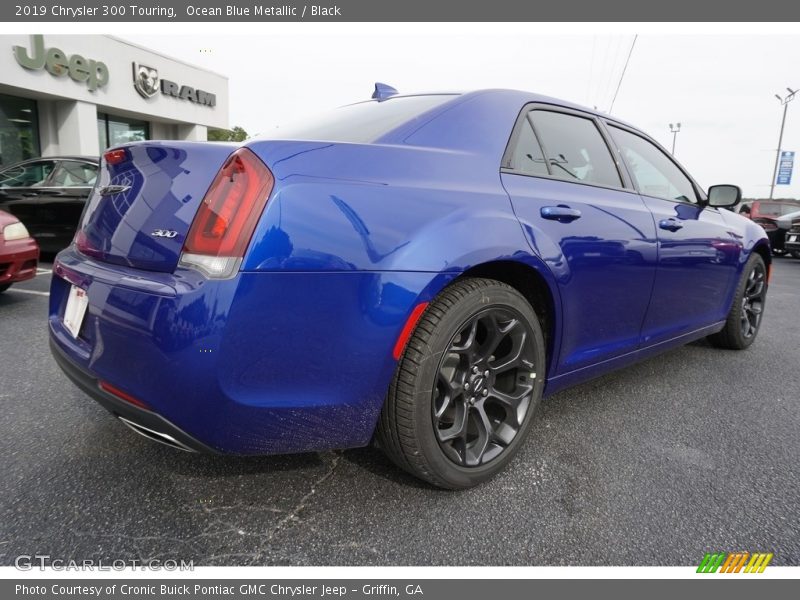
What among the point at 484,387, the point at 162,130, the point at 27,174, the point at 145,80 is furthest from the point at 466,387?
Answer: the point at 162,130

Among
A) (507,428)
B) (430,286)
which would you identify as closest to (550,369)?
(507,428)

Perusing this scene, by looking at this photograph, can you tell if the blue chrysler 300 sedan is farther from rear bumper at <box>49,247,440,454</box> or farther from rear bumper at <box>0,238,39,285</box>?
rear bumper at <box>0,238,39,285</box>

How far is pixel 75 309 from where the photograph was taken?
1735mm

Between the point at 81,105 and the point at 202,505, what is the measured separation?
52.5ft

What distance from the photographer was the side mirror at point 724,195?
10.6 feet

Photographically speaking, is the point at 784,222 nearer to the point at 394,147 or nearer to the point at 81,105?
the point at 394,147

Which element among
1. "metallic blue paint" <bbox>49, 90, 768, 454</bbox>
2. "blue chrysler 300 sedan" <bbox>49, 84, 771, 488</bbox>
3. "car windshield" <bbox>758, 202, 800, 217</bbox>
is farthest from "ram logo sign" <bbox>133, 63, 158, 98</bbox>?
"car windshield" <bbox>758, 202, 800, 217</bbox>

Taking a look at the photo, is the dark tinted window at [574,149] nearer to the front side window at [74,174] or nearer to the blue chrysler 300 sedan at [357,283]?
the blue chrysler 300 sedan at [357,283]

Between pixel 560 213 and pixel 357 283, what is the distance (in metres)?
0.99

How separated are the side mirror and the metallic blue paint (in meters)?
1.85

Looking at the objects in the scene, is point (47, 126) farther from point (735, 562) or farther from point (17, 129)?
point (735, 562)

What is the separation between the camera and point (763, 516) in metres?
1.80

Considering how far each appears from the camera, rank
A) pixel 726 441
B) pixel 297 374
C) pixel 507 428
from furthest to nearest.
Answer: pixel 726 441
pixel 507 428
pixel 297 374

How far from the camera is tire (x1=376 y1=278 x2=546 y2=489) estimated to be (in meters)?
1.67
